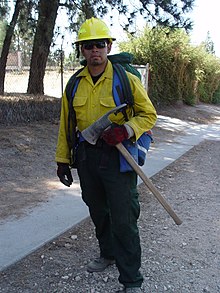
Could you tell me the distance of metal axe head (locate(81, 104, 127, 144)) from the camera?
2502 mm

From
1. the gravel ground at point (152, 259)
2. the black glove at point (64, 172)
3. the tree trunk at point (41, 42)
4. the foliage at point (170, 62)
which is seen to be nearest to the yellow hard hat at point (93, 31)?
the black glove at point (64, 172)

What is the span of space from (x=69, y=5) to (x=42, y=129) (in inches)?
127

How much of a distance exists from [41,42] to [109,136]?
7662 mm

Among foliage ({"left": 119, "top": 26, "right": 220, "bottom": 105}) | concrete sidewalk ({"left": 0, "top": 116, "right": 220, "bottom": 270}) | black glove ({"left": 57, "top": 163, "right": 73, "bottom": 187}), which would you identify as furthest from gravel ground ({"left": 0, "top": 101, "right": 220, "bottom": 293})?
foliage ({"left": 119, "top": 26, "right": 220, "bottom": 105})

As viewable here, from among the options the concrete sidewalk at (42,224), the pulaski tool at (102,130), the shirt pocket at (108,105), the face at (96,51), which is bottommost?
the concrete sidewalk at (42,224)

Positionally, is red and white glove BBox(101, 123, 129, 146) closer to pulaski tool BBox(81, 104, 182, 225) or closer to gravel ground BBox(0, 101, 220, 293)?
pulaski tool BBox(81, 104, 182, 225)

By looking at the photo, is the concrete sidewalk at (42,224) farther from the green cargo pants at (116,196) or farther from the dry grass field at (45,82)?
the dry grass field at (45,82)

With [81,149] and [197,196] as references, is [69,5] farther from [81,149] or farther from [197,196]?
[81,149]

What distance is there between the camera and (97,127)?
252 cm

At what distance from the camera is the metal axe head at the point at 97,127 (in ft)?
8.21

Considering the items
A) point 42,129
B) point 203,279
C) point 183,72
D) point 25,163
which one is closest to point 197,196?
point 203,279

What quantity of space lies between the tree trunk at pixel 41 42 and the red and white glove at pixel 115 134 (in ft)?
22.5

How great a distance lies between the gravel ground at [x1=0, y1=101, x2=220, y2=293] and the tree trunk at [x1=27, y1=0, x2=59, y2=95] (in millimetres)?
5684

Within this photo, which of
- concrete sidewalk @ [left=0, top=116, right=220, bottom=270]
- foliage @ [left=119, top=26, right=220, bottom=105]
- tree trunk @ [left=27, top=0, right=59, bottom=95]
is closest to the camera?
concrete sidewalk @ [left=0, top=116, right=220, bottom=270]
